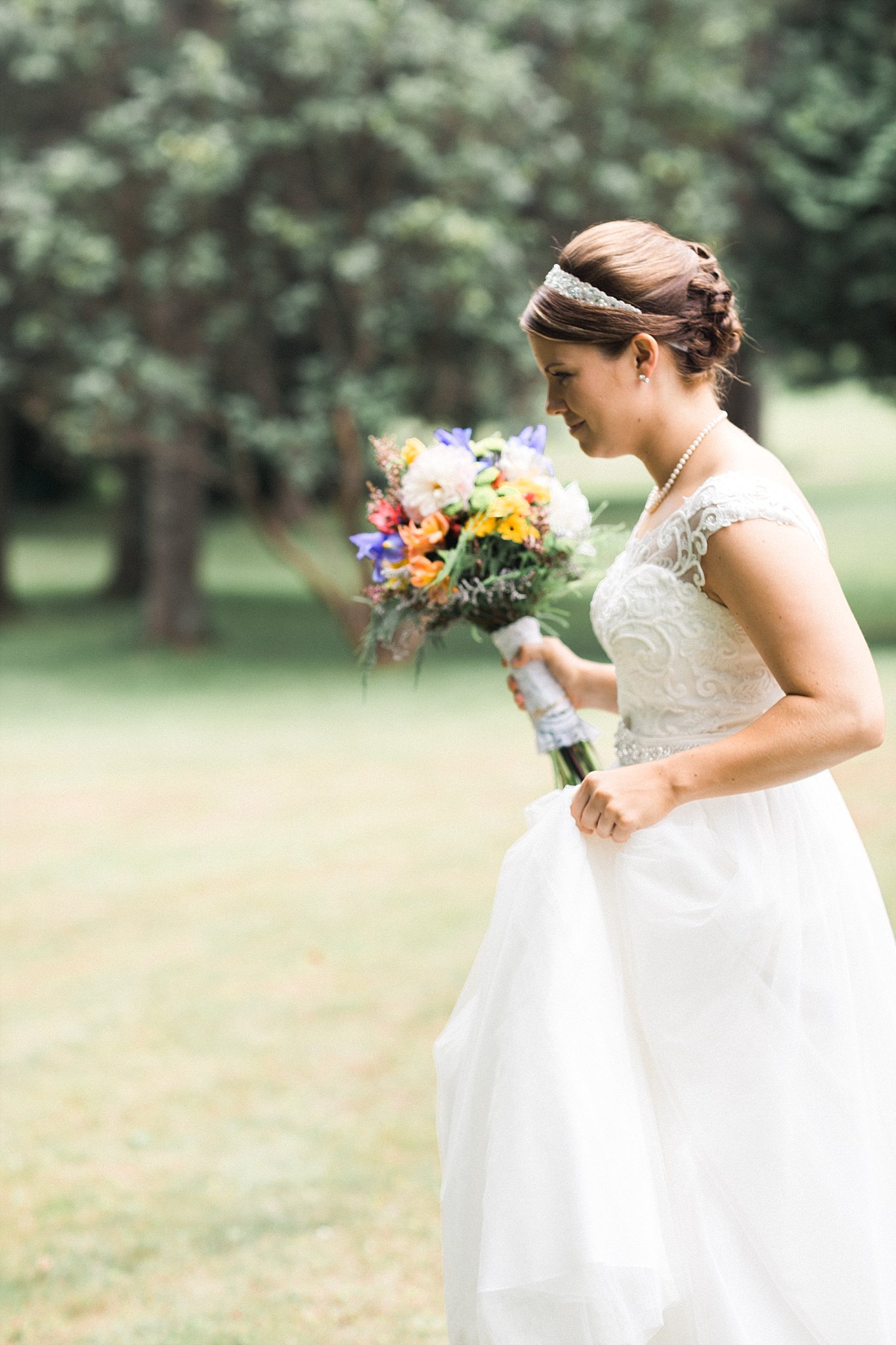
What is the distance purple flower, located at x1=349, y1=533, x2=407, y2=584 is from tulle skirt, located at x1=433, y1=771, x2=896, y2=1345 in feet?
2.01

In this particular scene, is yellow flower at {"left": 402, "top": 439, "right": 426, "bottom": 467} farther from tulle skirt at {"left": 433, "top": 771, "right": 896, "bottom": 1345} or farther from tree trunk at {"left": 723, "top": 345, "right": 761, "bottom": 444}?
tree trunk at {"left": 723, "top": 345, "right": 761, "bottom": 444}

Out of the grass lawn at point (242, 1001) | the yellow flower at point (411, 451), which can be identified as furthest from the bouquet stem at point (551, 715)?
the grass lawn at point (242, 1001)

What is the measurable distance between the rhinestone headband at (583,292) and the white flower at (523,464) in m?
0.44

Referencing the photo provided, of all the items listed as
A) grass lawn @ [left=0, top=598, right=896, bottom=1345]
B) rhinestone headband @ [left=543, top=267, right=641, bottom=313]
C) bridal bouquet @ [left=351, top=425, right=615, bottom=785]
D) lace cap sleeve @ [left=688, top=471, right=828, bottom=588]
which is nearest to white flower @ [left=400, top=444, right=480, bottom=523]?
bridal bouquet @ [left=351, top=425, right=615, bottom=785]

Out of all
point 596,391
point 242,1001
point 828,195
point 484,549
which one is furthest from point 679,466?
point 828,195

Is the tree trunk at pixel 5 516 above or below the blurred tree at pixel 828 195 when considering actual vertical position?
below

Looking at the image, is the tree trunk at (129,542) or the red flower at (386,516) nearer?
the red flower at (386,516)

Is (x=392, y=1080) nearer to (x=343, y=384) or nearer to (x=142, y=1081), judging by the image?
(x=142, y=1081)

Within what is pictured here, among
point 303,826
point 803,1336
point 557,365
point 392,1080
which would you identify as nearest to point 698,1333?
point 803,1336

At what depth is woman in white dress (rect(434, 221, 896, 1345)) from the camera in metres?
2.02

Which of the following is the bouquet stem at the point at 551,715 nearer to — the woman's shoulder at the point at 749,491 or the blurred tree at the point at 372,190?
the woman's shoulder at the point at 749,491

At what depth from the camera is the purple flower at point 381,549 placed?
8.62ft

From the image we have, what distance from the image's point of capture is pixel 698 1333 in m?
2.07

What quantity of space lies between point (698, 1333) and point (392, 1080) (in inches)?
113
